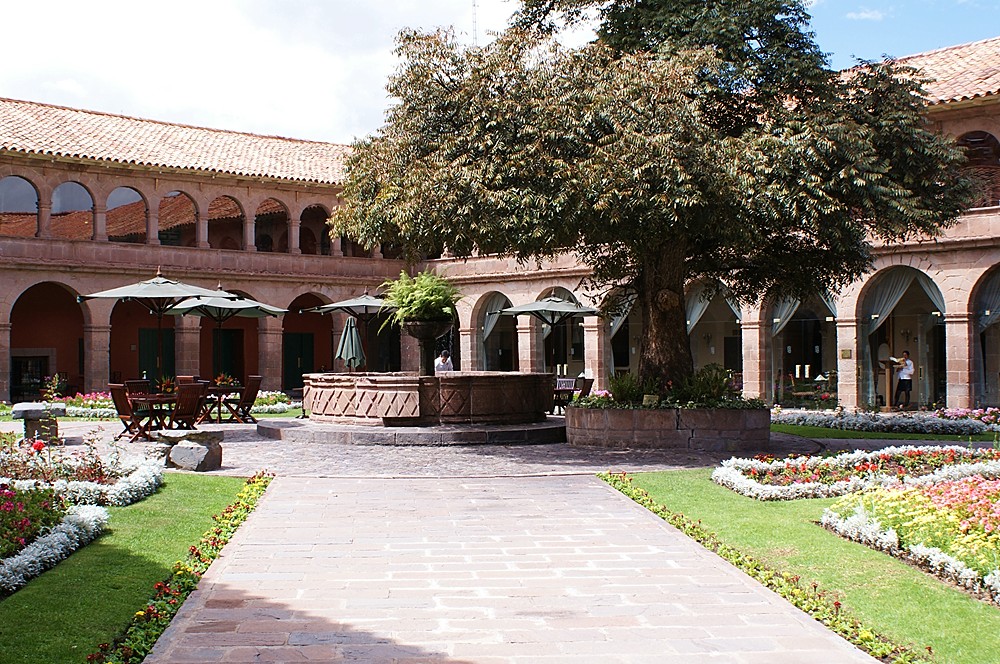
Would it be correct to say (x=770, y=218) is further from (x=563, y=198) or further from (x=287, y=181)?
(x=287, y=181)

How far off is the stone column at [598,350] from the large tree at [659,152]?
40.6 feet

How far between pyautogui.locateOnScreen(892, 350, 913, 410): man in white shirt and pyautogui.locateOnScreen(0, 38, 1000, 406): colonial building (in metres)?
0.41

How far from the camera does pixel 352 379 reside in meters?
15.6

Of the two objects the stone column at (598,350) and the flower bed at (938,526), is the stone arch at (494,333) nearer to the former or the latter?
the stone column at (598,350)

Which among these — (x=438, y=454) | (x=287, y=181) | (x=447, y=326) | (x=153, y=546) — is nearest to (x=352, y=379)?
(x=447, y=326)

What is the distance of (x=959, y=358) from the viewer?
2136 centimetres

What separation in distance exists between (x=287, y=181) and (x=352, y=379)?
1545cm

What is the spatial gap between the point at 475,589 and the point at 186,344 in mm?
24116

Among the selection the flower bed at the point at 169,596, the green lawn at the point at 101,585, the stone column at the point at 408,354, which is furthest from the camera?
the stone column at the point at 408,354

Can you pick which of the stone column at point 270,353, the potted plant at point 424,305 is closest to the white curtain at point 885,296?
the potted plant at point 424,305

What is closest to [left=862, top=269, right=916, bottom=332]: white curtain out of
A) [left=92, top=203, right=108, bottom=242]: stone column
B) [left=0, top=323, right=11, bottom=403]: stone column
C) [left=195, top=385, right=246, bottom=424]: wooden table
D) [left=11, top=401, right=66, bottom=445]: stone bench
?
[left=195, top=385, right=246, bottom=424]: wooden table

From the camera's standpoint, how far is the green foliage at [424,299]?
15734 mm

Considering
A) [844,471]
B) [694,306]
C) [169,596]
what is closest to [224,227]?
[694,306]

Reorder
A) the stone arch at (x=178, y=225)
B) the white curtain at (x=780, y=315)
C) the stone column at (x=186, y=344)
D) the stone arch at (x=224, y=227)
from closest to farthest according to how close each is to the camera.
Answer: the white curtain at (x=780, y=315)
the stone column at (x=186, y=344)
the stone arch at (x=178, y=225)
the stone arch at (x=224, y=227)
